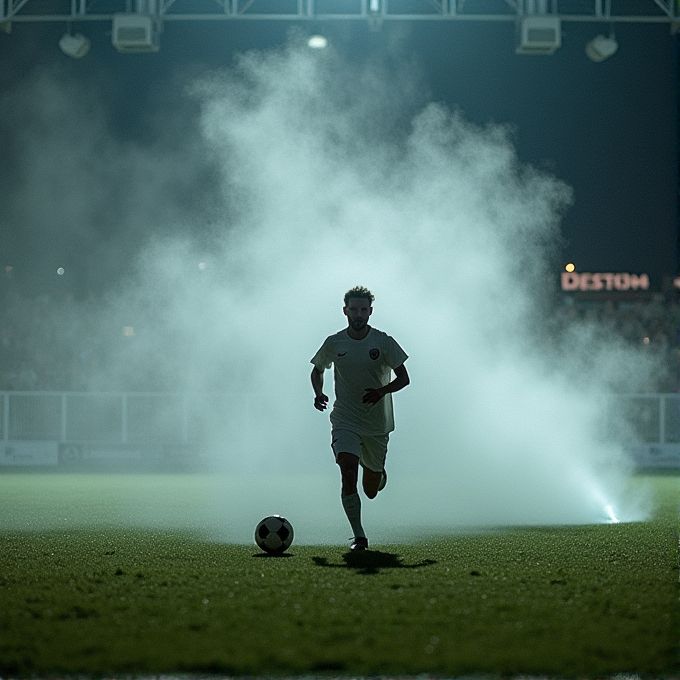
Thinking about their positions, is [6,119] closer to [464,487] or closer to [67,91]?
[67,91]

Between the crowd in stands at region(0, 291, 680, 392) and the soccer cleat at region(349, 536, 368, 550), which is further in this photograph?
the crowd in stands at region(0, 291, 680, 392)

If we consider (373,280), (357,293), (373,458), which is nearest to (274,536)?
(373,458)

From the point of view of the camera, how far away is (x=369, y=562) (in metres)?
7.31

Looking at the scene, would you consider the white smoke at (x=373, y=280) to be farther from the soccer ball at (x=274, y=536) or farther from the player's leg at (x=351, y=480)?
Answer: the soccer ball at (x=274, y=536)

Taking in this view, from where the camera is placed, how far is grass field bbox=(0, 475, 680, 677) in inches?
170

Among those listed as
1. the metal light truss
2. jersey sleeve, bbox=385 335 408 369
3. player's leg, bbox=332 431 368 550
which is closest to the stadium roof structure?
the metal light truss

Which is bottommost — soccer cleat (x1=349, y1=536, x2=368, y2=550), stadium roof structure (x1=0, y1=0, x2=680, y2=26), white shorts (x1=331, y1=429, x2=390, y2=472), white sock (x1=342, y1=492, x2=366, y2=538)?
soccer cleat (x1=349, y1=536, x2=368, y2=550)

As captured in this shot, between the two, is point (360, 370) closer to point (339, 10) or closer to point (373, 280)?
point (339, 10)

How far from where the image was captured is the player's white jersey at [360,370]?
26.6 ft

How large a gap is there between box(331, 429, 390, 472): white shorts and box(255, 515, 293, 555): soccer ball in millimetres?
736

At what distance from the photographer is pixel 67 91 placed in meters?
22.3

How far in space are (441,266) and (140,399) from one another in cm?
642

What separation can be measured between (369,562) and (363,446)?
1.19 meters

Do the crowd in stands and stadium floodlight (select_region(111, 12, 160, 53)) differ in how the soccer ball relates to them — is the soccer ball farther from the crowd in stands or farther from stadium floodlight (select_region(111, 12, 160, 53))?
the crowd in stands
